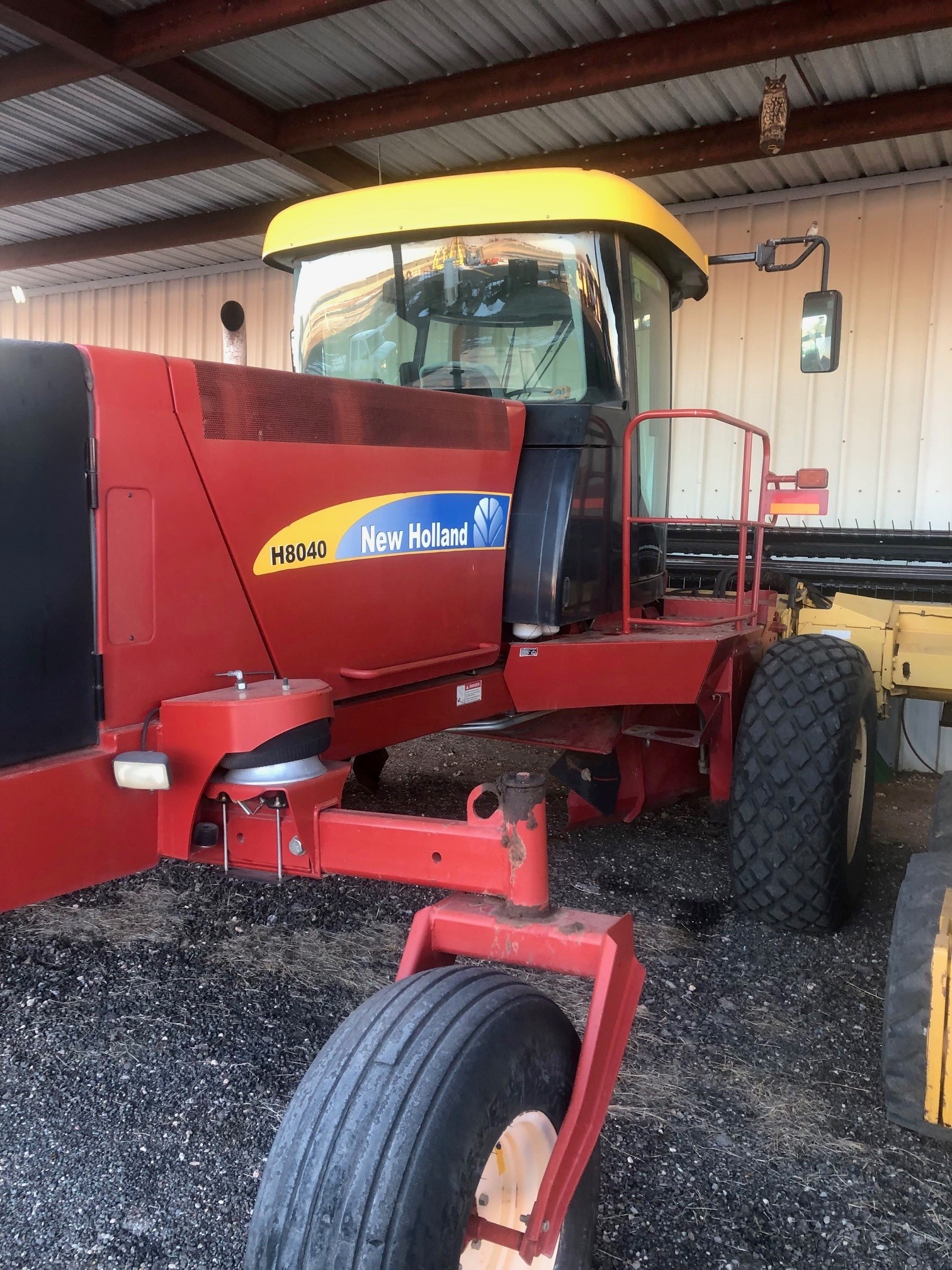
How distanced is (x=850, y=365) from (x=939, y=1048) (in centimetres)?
535

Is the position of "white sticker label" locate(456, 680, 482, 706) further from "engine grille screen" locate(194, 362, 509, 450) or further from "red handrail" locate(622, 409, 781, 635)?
"engine grille screen" locate(194, 362, 509, 450)

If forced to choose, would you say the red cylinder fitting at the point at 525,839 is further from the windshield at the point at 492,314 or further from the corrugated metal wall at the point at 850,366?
the corrugated metal wall at the point at 850,366

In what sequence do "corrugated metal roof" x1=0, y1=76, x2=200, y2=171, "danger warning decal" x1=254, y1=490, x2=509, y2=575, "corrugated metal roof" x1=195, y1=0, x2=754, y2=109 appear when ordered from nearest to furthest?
"danger warning decal" x1=254, y1=490, x2=509, y2=575
"corrugated metal roof" x1=195, y1=0, x2=754, y2=109
"corrugated metal roof" x1=0, y1=76, x2=200, y2=171

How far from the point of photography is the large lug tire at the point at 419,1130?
136 cm

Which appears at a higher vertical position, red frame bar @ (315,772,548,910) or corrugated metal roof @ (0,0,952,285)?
corrugated metal roof @ (0,0,952,285)

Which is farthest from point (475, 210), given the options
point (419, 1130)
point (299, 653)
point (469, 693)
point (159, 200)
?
point (159, 200)

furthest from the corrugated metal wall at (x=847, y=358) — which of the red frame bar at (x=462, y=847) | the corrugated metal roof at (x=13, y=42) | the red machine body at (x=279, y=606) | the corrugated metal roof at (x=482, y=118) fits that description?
the red frame bar at (x=462, y=847)

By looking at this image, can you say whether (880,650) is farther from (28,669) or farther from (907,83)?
(28,669)

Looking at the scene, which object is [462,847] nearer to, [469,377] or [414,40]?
[469,377]

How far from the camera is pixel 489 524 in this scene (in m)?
3.06

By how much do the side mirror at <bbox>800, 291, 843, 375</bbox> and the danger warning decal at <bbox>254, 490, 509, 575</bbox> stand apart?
1.37 m

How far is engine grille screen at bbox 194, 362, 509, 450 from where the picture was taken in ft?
7.18

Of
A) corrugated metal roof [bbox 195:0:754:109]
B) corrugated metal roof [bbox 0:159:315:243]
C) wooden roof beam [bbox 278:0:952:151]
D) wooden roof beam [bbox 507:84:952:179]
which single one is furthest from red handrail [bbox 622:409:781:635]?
corrugated metal roof [bbox 0:159:315:243]

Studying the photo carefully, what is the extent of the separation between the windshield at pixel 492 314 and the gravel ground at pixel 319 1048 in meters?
1.94
